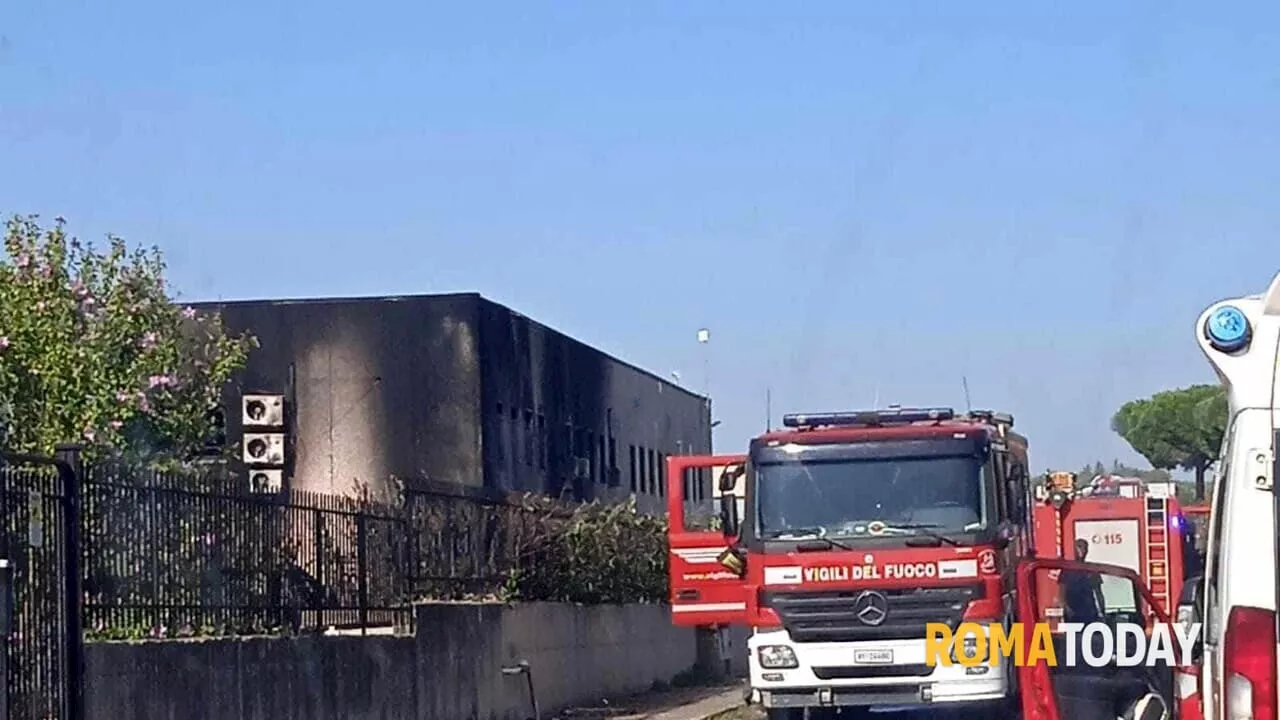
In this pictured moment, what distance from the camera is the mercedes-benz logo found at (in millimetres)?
18250

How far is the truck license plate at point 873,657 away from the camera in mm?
18266

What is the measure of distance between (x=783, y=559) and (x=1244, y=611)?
11.6m

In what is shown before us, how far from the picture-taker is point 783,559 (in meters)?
18.5

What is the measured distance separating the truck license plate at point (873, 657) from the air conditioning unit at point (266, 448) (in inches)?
563

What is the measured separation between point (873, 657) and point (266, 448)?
47.8 ft

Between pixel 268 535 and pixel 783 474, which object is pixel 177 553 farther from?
pixel 783 474

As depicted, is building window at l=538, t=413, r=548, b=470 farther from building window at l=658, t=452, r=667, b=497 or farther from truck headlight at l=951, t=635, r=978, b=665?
truck headlight at l=951, t=635, r=978, b=665

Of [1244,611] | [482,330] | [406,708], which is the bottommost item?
[406,708]

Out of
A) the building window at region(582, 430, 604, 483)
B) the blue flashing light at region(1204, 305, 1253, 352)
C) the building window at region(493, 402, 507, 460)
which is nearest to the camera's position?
the blue flashing light at region(1204, 305, 1253, 352)

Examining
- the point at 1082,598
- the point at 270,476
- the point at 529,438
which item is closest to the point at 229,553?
the point at 1082,598

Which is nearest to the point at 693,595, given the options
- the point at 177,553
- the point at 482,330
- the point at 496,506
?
the point at 496,506

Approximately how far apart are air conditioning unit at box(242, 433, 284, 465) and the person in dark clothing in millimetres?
17023

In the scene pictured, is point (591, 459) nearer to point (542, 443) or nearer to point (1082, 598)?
point (542, 443)

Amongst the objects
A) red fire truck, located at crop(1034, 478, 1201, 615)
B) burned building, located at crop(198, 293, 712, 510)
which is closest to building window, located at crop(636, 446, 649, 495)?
burned building, located at crop(198, 293, 712, 510)
